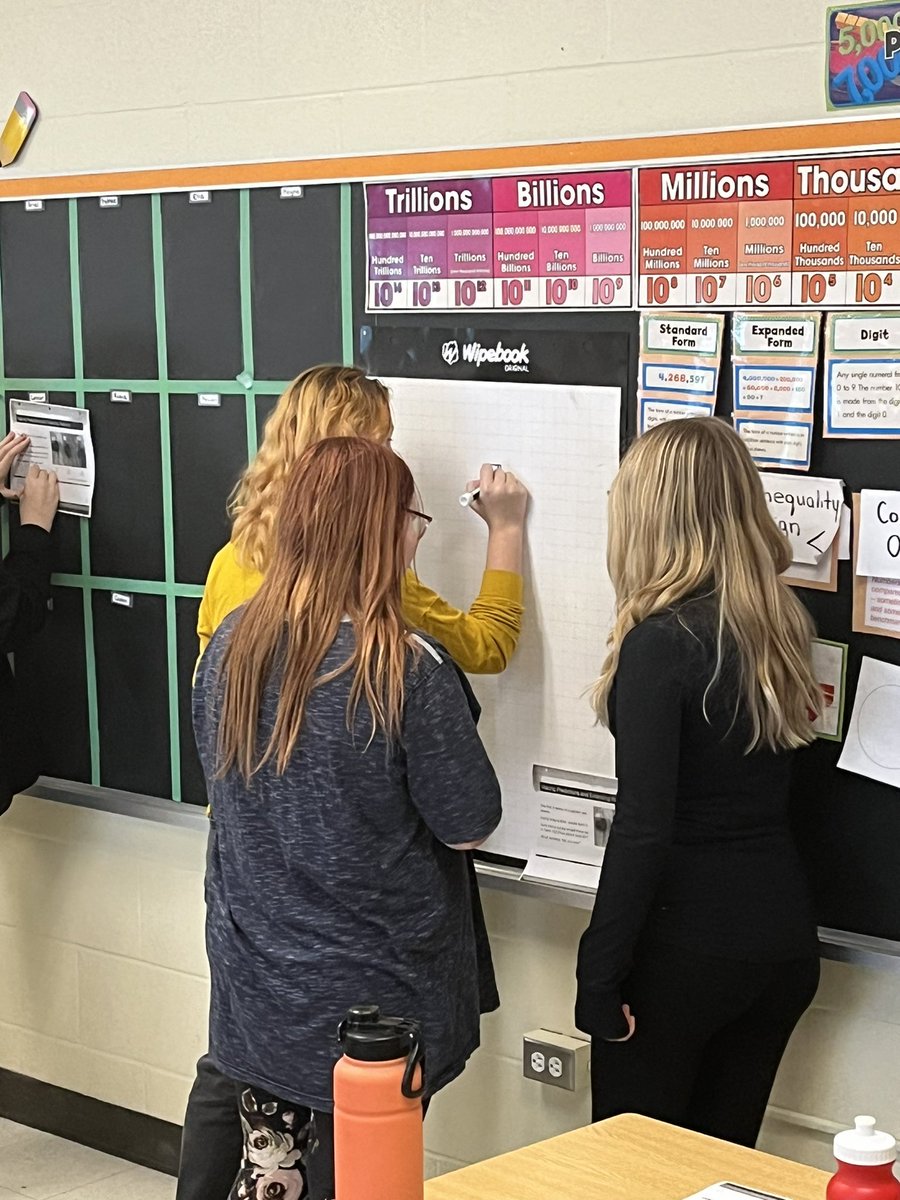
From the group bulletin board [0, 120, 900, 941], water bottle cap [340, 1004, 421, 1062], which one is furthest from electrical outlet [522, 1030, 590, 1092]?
water bottle cap [340, 1004, 421, 1062]

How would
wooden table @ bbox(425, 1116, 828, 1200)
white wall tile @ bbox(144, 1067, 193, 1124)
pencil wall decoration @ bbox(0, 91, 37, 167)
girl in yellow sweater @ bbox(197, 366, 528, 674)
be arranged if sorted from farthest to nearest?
1. white wall tile @ bbox(144, 1067, 193, 1124)
2. pencil wall decoration @ bbox(0, 91, 37, 167)
3. girl in yellow sweater @ bbox(197, 366, 528, 674)
4. wooden table @ bbox(425, 1116, 828, 1200)

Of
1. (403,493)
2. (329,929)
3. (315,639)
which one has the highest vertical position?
(403,493)

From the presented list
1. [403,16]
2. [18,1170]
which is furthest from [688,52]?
[18,1170]

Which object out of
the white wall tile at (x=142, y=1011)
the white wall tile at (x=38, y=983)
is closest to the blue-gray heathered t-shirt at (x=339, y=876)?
the white wall tile at (x=142, y=1011)

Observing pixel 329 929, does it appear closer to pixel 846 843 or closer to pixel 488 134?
pixel 846 843

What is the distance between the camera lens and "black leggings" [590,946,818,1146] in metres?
2.20

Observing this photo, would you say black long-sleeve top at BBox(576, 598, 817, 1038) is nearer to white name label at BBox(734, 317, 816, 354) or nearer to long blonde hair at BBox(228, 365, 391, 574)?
white name label at BBox(734, 317, 816, 354)

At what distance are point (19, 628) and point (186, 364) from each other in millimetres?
615

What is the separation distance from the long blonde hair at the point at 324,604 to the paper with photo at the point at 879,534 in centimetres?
66

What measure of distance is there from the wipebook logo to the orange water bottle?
1.54 m

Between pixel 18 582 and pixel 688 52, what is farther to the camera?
pixel 18 582

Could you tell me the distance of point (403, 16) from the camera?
2662 mm

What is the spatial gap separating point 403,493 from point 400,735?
0.32 metres

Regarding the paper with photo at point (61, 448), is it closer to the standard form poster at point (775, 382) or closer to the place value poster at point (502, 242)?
the place value poster at point (502, 242)
